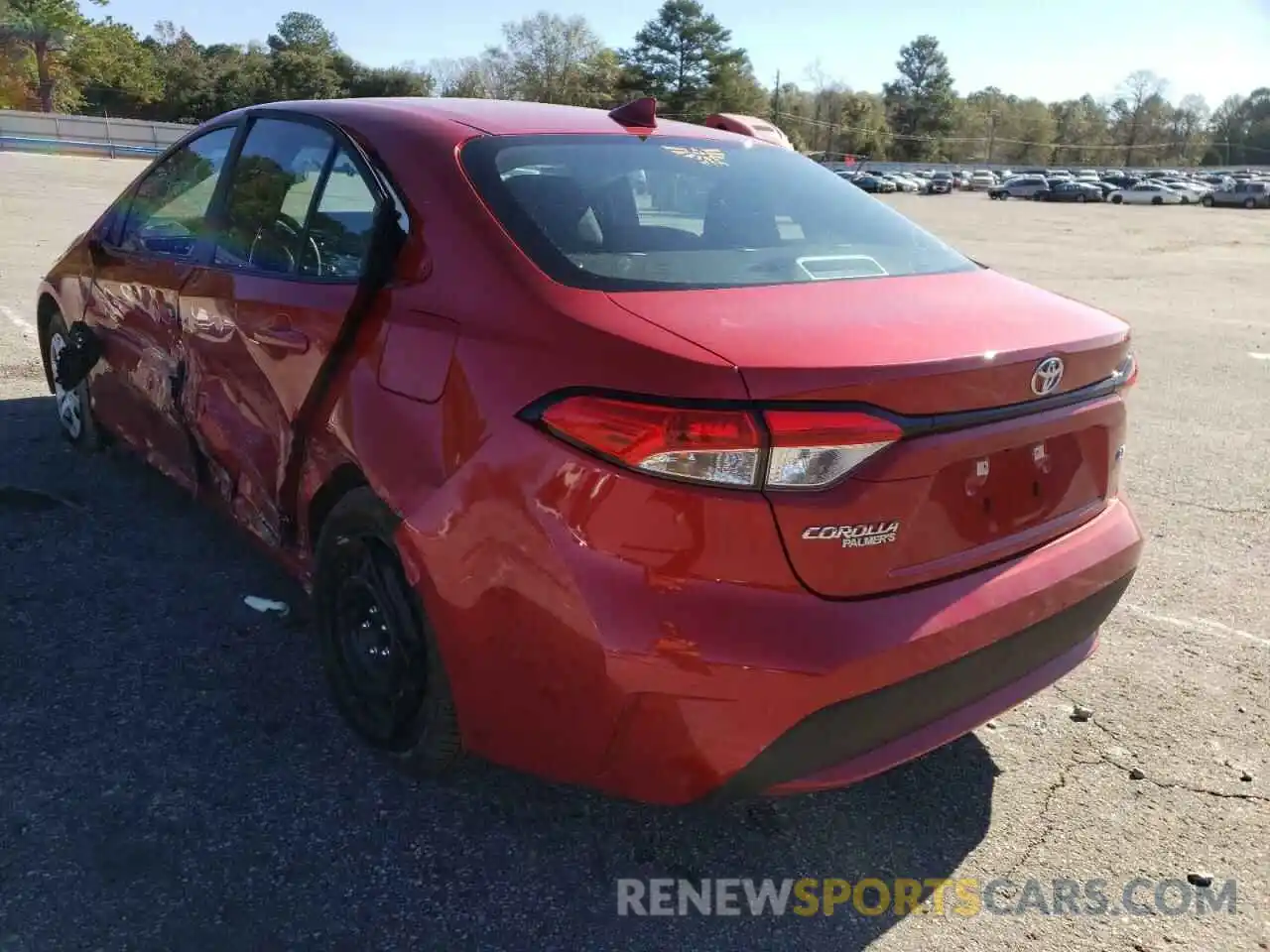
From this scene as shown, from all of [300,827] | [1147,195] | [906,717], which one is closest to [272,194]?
[300,827]

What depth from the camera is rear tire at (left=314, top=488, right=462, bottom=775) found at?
244 centimetres

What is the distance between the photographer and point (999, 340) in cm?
216

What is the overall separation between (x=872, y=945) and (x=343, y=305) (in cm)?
197

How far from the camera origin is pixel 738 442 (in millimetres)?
1877

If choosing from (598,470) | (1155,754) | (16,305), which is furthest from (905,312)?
(16,305)

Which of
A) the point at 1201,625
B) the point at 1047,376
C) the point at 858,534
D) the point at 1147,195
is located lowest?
the point at 1201,625

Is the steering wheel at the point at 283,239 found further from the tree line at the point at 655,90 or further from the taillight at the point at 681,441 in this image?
the tree line at the point at 655,90

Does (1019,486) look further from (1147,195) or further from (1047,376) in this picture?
(1147,195)

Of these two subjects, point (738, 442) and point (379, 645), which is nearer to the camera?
point (738, 442)

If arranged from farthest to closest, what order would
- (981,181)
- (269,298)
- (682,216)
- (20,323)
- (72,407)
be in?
(981,181)
(20,323)
(72,407)
(269,298)
(682,216)

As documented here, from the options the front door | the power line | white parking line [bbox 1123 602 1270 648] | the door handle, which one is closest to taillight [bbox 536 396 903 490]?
the door handle

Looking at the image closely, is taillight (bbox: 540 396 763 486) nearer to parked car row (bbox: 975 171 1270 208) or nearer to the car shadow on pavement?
the car shadow on pavement

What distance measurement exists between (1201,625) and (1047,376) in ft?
6.77

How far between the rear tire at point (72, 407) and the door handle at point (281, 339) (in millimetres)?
2057
